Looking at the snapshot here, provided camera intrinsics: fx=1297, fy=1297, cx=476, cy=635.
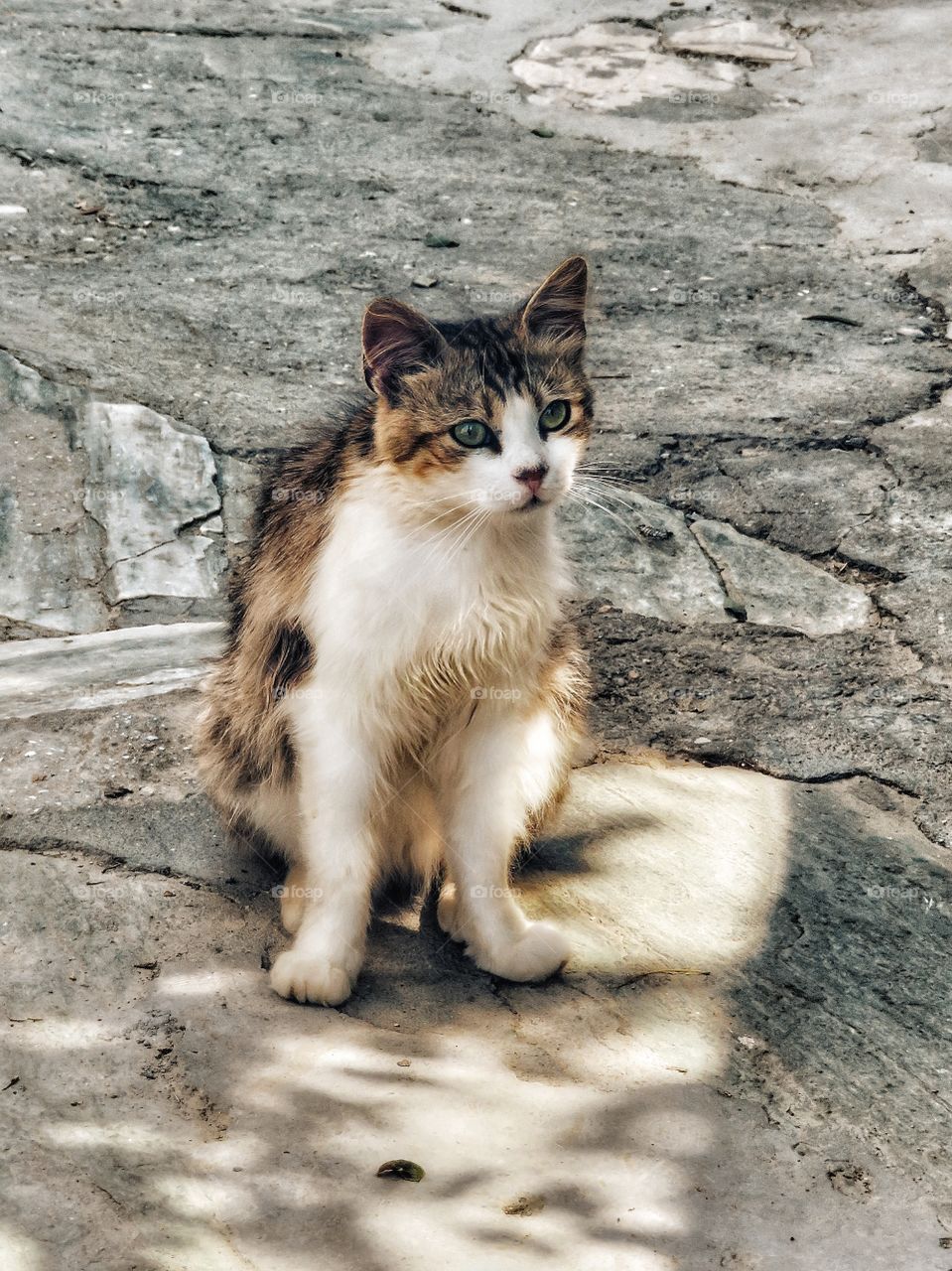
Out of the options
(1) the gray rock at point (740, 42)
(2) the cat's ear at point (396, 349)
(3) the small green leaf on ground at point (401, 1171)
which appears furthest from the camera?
(1) the gray rock at point (740, 42)

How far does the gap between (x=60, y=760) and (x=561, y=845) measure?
1.42m

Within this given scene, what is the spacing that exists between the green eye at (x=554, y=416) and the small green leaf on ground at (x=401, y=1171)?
1587 mm

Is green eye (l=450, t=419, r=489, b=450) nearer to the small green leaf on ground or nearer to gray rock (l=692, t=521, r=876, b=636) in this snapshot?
the small green leaf on ground

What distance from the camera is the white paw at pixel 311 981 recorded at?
112 inches

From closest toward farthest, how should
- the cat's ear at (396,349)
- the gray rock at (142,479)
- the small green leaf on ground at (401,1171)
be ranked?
1. the small green leaf on ground at (401,1171)
2. the cat's ear at (396,349)
3. the gray rock at (142,479)

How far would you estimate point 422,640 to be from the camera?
287cm

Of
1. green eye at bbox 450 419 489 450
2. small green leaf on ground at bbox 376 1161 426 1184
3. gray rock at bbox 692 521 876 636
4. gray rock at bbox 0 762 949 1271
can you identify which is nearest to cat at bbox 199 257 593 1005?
green eye at bbox 450 419 489 450

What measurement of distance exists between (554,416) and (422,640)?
0.61 metres

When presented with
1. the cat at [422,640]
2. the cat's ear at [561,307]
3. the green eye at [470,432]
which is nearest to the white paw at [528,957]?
the cat at [422,640]

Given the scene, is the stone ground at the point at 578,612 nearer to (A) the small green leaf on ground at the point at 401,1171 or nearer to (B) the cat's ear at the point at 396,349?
(A) the small green leaf on ground at the point at 401,1171

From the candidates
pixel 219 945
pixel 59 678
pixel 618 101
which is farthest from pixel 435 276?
pixel 219 945

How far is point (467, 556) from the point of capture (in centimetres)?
290

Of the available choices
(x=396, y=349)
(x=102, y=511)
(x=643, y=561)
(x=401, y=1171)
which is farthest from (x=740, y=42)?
(x=401, y=1171)

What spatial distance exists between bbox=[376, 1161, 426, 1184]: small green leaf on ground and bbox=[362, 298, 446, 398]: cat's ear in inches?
63.6
